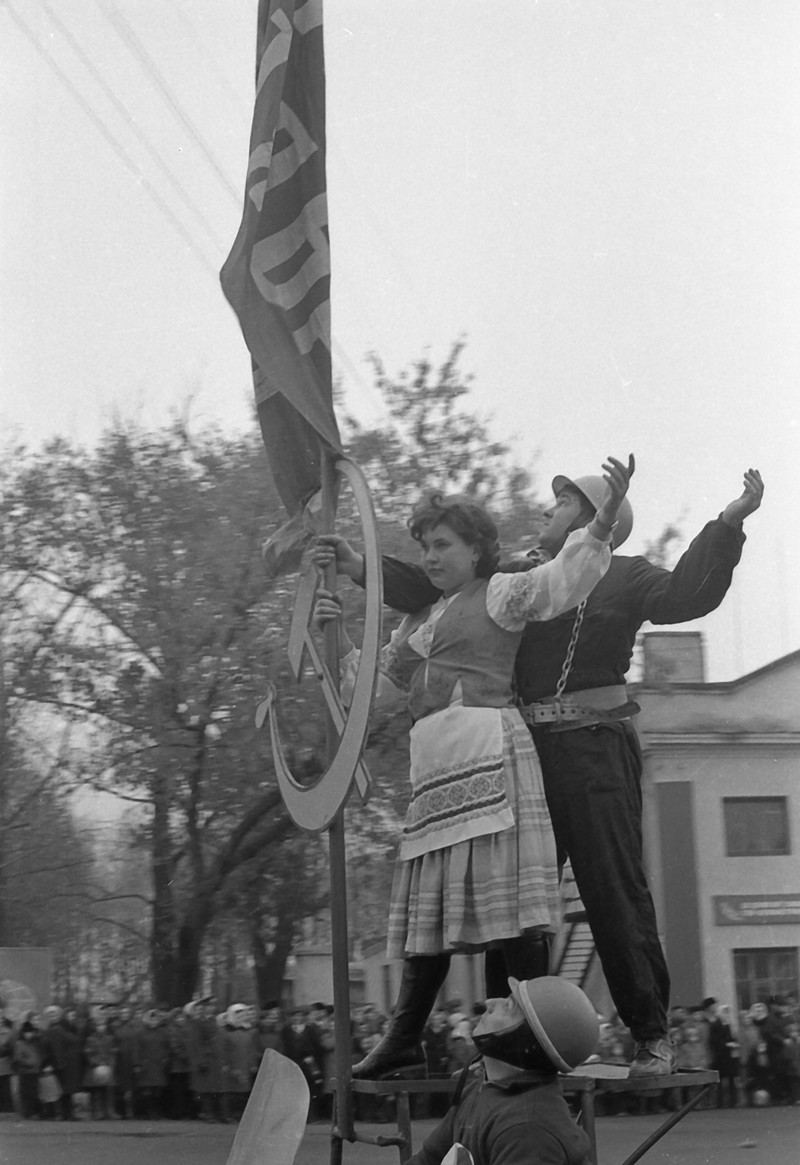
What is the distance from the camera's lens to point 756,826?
338 cm

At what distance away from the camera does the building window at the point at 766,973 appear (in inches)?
130

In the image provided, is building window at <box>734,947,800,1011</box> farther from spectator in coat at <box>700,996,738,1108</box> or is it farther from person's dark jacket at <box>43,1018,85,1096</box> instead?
person's dark jacket at <box>43,1018,85,1096</box>

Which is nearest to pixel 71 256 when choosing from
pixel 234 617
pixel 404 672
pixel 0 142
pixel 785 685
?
pixel 0 142

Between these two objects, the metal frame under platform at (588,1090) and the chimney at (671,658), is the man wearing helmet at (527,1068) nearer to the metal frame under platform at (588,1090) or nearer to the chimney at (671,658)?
the metal frame under platform at (588,1090)

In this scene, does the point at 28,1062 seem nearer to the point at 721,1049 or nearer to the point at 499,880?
the point at 499,880

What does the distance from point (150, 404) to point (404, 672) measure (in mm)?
995

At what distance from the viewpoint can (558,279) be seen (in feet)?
12.3

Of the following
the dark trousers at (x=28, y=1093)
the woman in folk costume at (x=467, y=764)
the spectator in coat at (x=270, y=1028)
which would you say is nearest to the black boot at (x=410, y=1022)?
the woman in folk costume at (x=467, y=764)

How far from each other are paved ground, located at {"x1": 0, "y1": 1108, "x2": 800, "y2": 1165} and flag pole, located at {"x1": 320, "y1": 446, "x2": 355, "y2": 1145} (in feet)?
0.39

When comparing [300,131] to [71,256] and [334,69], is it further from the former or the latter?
[71,256]

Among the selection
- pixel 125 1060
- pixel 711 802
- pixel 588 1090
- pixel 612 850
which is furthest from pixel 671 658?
pixel 125 1060

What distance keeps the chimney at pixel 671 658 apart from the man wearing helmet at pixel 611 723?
0.13ft

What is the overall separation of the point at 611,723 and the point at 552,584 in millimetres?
308

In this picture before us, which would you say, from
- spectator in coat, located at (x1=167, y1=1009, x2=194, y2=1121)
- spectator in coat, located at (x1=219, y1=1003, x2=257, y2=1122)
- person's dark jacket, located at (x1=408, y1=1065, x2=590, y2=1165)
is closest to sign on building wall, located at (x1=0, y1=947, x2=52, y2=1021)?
spectator in coat, located at (x1=167, y1=1009, x2=194, y2=1121)
